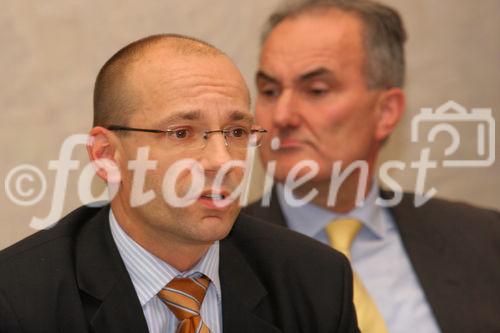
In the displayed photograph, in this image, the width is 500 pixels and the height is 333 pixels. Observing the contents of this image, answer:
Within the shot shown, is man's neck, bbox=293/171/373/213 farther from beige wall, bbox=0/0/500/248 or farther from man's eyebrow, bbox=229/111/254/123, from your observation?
man's eyebrow, bbox=229/111/254/123

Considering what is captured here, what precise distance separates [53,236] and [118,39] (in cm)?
143

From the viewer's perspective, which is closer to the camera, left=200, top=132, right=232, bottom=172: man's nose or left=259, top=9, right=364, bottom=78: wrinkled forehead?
left=200, top=132, right=232, bottom=172: man's nose

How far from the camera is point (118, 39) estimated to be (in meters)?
3.36

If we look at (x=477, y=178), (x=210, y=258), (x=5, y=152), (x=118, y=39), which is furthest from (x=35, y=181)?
(x=477, y=178)

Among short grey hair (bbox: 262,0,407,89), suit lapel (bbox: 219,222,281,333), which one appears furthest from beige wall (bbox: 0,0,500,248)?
suit lapel (bbox: 219,222,281,333)

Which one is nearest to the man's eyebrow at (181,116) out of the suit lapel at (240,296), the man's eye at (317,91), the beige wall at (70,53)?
the suit lapel at (240,296)

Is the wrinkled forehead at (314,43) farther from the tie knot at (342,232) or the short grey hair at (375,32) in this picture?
the tie knot at (342,232)

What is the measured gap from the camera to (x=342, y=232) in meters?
3.10

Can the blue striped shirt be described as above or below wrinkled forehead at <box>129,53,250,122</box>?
below

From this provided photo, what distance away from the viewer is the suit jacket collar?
199 centimetres

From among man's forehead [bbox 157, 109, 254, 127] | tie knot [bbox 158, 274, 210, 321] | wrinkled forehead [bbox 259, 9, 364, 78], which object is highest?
wrinkled forehead [bbox 259, 9, 364, 78]

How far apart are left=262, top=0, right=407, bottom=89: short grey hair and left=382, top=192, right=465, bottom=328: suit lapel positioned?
0.52 meters

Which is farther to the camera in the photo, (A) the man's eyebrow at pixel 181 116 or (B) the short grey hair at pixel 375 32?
(B) the short grey hair at pixel 375 32

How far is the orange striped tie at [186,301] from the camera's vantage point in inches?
80.5
